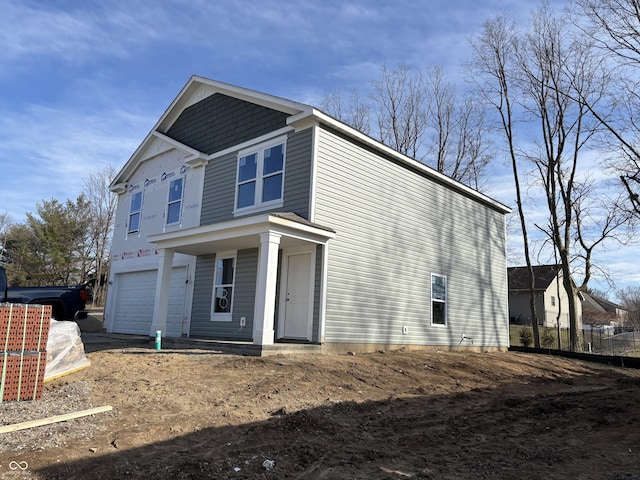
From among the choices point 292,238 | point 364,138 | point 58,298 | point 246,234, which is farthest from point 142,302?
point 364,138

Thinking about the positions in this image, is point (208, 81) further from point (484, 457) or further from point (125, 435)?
point (484, 457)

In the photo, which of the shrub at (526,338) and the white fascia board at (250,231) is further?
the shrub at (526,338)

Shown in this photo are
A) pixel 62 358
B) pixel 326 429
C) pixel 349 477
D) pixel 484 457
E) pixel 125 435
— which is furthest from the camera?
pixel 62 358

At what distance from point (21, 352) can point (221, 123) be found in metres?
9.24

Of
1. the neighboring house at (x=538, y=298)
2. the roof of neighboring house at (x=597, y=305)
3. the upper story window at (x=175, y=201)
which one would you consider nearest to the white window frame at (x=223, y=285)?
the upper story window at (x=175, y=201)

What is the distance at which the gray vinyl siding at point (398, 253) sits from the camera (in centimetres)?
1123

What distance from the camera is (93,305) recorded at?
3891 cm

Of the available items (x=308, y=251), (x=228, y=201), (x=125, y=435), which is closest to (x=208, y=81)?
(x=228, y=201)

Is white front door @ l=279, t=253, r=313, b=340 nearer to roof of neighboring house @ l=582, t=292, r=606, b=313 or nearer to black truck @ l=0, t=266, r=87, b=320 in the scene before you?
black truck @ l=0, t=266, r=87, b=320

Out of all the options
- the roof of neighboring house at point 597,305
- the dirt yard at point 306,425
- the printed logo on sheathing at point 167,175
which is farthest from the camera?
the roof of neighboring house at point 597,305

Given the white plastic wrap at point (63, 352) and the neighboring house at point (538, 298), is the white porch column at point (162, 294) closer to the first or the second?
the white plastic wrap at point (63, 352)

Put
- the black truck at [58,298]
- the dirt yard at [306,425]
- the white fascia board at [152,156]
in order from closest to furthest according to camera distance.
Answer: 1. the dirt yard at [306,425]
2. the black truck at [58,298]
3. the white fascia board at [152,156]

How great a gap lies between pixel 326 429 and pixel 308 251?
224 inches

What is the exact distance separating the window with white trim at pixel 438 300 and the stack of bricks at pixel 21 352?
1012cm
